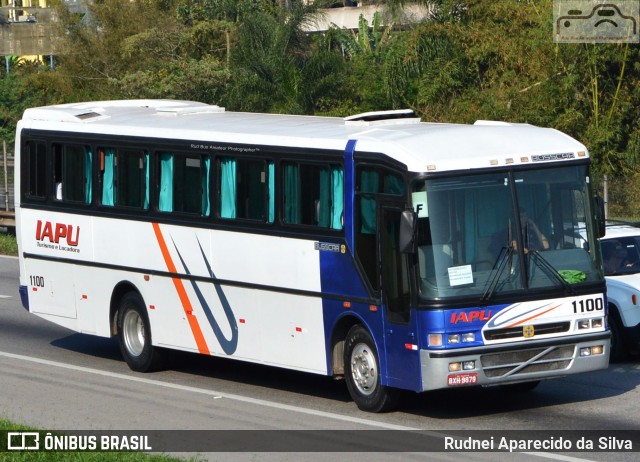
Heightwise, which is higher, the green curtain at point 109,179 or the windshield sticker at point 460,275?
the green curtain at point 109,179

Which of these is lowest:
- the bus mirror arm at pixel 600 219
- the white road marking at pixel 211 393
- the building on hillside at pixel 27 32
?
the white road marking at pixel 211 393

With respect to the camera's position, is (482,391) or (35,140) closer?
(482,391)

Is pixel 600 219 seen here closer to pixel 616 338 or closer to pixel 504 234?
pixel 504 234

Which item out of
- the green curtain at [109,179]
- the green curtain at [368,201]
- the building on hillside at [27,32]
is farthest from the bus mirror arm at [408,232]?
the building on hillside at [27,32]

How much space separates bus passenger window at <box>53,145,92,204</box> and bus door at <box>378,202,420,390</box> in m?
5.68

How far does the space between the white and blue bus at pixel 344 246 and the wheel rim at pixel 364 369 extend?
0.02m

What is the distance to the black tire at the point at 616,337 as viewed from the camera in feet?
52.2

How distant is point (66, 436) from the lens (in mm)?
11773

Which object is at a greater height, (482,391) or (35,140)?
(35,140)

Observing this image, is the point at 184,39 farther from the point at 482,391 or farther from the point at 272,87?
the point at 482,391

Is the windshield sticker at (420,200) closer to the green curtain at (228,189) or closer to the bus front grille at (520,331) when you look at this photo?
the bus front grille at (520,331)

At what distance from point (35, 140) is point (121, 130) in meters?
1.90

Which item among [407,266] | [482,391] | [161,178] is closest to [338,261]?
[407,266]

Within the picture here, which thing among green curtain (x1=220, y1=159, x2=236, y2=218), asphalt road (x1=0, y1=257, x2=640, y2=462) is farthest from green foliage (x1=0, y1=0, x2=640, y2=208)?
green curtain (x1=220, y1=159, x2=236, y2=218)
